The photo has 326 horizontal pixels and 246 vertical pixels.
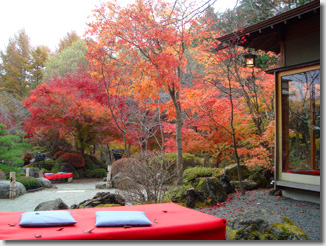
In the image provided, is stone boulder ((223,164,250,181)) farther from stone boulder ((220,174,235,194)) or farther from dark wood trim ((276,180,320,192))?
dark wood trim ((276,180,320,192))

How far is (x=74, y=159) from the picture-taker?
473 inches

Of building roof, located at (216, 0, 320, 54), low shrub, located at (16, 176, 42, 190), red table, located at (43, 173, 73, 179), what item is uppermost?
building roof, located at (216, 0, 320, 54)

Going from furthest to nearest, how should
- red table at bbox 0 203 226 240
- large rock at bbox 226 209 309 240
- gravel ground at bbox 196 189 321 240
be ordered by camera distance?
gravel ground at bbox 196 189 321 240 < large rock at bbox 226 209 309 240 < red table at bbox 0 203 226 240

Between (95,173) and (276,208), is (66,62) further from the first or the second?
(276,208)

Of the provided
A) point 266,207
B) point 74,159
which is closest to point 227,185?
point 266,207

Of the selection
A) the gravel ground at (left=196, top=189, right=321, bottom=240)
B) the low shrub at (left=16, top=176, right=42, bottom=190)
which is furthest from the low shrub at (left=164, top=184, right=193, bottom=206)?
the low shrub at (left=16, top=176, right=42, bottom=190)

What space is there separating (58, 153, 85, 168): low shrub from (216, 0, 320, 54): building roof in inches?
344

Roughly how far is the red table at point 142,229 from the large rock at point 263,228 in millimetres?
455

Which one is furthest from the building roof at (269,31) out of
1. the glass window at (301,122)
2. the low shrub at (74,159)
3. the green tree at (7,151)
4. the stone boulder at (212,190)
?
the low shrub at (74,159)

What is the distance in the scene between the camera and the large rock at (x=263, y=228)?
2.41 meters

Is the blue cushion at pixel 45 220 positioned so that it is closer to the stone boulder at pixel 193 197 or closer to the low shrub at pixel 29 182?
the stone boulder at pixel 193 197

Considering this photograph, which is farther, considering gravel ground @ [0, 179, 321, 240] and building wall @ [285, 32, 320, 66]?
building wall @ [285, 32, 320, 66]

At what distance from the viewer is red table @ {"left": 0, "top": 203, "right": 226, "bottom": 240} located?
5.51 feet

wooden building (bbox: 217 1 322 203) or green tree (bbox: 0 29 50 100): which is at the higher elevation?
green tree (bbox: 0 29 50 100)
